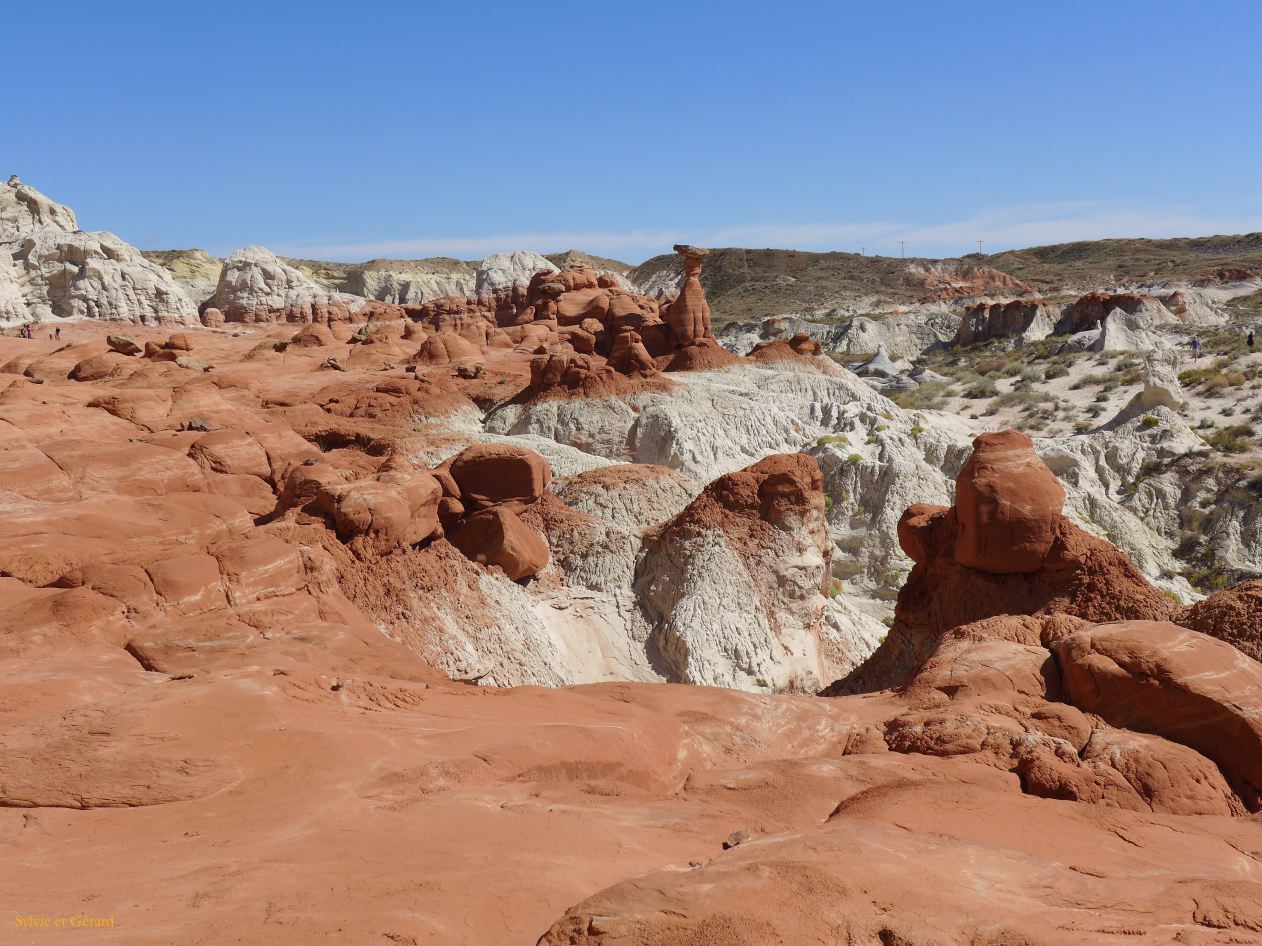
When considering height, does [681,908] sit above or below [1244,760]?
above

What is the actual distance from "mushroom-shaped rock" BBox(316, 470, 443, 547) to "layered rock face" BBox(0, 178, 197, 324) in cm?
5430

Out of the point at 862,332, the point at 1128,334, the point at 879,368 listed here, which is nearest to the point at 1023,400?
the point at 879,368

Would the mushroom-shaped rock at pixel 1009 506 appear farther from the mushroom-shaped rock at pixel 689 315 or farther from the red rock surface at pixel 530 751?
the mushroom-shaped rock at pixel 689 315

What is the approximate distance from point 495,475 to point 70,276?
57483 millimetres

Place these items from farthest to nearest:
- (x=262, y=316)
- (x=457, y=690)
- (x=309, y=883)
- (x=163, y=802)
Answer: (x=262, y=316) → (x=457, y=690) → (x=163, y=802) → (x=309, y=883)

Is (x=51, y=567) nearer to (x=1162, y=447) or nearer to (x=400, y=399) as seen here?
(x=400, y=399)

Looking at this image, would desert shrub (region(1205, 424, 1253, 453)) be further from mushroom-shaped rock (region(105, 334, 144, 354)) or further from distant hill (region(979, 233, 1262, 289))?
distant hill (region(979, 233, 1262, 289))

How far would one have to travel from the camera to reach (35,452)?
735 inches

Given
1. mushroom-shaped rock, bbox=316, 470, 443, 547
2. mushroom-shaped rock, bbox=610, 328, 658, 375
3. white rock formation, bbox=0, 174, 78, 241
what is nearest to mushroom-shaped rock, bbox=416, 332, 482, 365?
mushroom-shaped rock, bbox=610, 328, 658, 375

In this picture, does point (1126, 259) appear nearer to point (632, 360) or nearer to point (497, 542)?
point (632, 360)

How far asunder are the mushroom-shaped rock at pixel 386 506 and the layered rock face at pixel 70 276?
5430 centimetres

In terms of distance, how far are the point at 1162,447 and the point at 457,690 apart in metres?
34.4

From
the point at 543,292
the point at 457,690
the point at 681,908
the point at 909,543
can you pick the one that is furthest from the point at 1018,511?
the point at 543,292

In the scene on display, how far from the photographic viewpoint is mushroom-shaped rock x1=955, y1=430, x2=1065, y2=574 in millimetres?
16891
